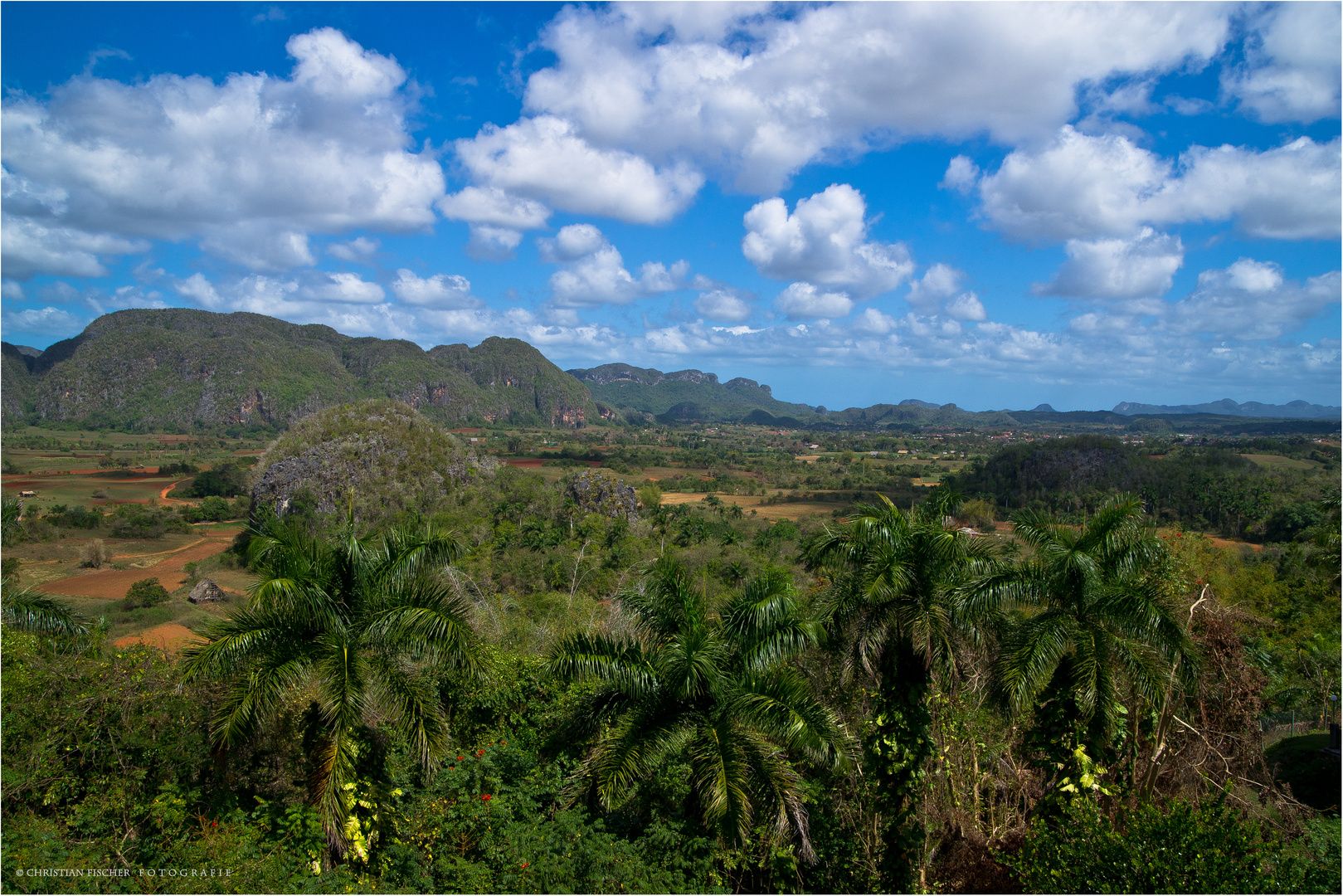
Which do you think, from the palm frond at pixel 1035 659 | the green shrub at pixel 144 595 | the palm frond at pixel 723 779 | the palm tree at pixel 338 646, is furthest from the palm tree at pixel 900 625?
the green shrub at pixel 144 595

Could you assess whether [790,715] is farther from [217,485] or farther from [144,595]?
[217,485]

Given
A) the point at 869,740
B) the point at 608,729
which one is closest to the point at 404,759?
the point at 608,729

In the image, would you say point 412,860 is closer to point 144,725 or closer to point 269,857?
point 269,857

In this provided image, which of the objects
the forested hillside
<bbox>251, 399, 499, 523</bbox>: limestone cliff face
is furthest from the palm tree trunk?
<bbox>251, 399, 499, 523</bbox>: limestone cliff face

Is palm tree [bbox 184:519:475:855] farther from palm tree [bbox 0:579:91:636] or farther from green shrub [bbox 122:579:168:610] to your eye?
green shrub [bbox 122:579:168:610]

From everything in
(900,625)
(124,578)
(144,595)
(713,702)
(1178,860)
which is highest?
(900,625)

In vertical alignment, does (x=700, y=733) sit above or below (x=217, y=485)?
above

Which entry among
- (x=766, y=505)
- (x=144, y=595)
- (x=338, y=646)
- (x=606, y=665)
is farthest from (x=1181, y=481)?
(x=144, y=595)
